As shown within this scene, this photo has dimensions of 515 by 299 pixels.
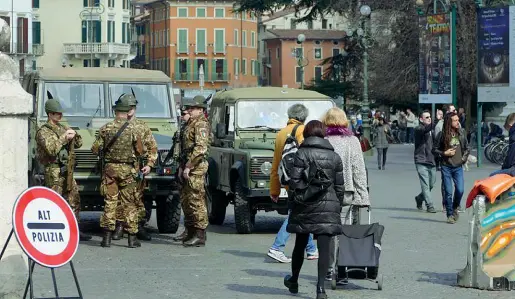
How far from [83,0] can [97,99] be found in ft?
308

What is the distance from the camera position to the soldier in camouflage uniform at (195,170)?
643 inches

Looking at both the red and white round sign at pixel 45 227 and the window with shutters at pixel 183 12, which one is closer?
the red and white round sign at pixel 45 227

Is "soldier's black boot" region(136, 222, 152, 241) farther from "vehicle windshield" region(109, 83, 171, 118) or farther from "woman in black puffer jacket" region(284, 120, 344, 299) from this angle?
"woman in black puffer jacket" region(284, 120, 344, 299)

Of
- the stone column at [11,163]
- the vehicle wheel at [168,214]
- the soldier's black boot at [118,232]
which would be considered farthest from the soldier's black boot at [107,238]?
the stone column at [11,163]

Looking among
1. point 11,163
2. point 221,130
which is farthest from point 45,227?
point 221,130

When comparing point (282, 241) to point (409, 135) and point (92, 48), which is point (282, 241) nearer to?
point (409, 135)

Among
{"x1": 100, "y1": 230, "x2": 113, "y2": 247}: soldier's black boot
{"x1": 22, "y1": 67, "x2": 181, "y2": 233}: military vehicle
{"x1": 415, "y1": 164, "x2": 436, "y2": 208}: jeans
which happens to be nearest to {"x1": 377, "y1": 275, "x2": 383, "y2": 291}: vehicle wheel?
{"x1": 100, "y1": 230, "x2": 113, "y2": 247}: soldier's black boot

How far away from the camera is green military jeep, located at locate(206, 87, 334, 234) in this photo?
17938mm

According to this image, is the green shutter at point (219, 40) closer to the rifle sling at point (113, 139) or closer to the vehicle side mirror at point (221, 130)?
the vehicle side mirror at point (221, 130)

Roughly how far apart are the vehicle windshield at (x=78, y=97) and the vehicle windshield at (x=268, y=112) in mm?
2055

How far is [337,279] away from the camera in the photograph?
40.9 feet

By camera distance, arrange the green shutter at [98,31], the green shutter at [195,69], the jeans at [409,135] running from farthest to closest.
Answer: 1. the green shutter at [195,69]
2. the green shutter at [98,31]
3. the jeans at [409,135]

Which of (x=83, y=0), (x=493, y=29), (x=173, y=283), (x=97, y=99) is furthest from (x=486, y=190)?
(x=83, y=0)

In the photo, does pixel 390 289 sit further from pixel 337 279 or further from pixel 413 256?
pixel 413 256
